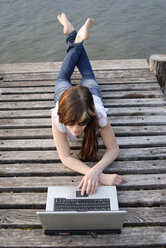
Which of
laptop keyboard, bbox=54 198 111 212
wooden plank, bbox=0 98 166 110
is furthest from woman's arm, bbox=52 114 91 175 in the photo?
wooden plank, bbox=0 98 166 110

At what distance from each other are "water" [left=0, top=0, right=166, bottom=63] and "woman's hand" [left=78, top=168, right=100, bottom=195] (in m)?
5.27

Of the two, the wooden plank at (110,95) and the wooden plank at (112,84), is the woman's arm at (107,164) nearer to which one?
the wooden plank at (110,95)

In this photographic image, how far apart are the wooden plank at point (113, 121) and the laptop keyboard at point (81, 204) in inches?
55.7

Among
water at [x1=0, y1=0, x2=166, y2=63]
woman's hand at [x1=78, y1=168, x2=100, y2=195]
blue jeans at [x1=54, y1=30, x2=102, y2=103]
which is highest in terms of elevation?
blue jeans at [x1=54, y1=30, x2=102, y2=103]

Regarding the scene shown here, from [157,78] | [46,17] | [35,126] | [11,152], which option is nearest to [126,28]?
[46,17]

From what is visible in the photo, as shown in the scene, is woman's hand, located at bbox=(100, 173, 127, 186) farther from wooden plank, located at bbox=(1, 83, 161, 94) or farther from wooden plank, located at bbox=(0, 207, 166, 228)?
wooden plank, located at bbox=(1, 83, 161, 94)

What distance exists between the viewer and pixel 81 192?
7.45 feet

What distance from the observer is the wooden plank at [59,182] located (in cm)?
263

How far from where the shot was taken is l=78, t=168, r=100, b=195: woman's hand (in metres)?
2.27

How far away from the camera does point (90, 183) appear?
2.31 m

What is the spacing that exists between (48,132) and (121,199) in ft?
4.22

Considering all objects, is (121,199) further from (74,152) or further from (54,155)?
(54,155)

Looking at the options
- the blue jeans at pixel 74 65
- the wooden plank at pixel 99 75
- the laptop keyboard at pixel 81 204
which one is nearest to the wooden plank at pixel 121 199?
the laptop keyboard at pixel 81 204

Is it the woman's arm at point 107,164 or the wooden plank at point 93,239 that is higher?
the woman's arm at point 107,164
